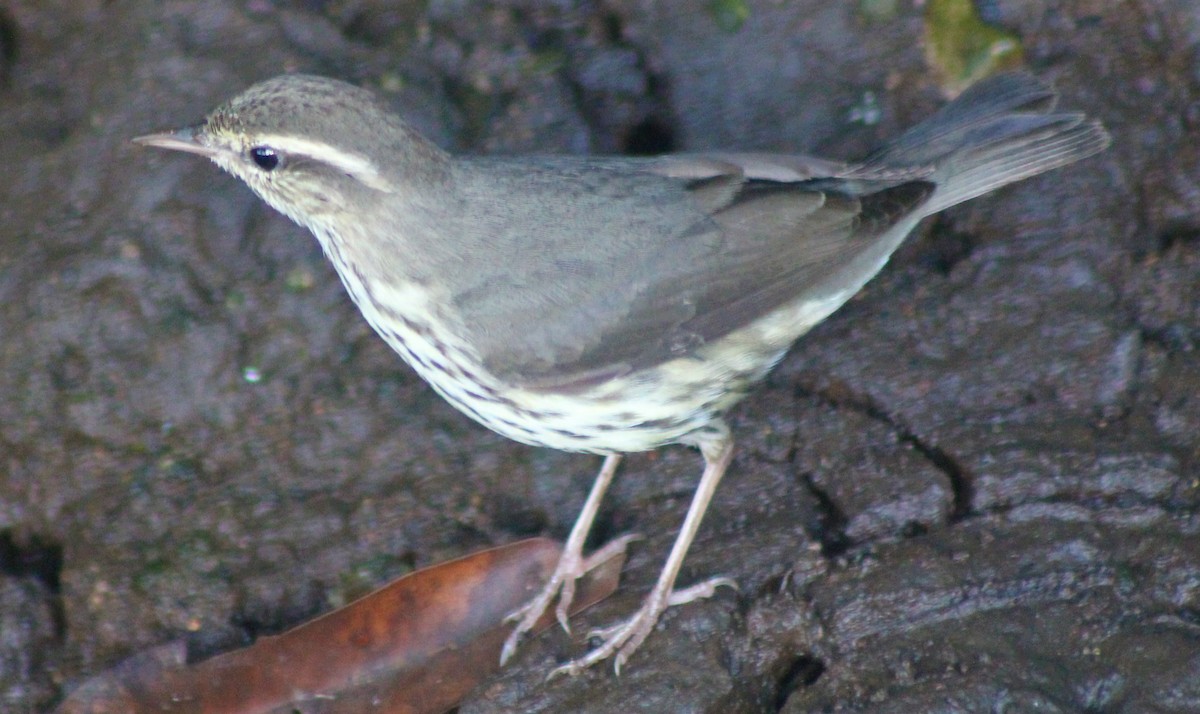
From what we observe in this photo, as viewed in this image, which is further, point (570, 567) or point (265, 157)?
point (570, 567)

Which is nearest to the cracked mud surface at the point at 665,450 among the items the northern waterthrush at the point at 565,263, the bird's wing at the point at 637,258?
the northern waterthrush at the point at 565,263

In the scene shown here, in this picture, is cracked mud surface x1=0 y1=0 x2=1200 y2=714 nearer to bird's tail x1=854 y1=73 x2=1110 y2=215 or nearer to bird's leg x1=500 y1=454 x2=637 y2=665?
bird's leg x1=500 y1=454 x2=637 y2=665

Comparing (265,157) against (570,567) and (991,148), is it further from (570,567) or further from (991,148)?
(991,148)

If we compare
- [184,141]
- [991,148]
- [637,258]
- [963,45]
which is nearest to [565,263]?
[637,258]

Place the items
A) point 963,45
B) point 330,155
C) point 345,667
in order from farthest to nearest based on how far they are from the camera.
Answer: point 963,45 → point 345,667 → point 330,155

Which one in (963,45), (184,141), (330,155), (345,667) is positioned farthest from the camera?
(963,45)

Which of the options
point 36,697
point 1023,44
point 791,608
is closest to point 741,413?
point 791,608
